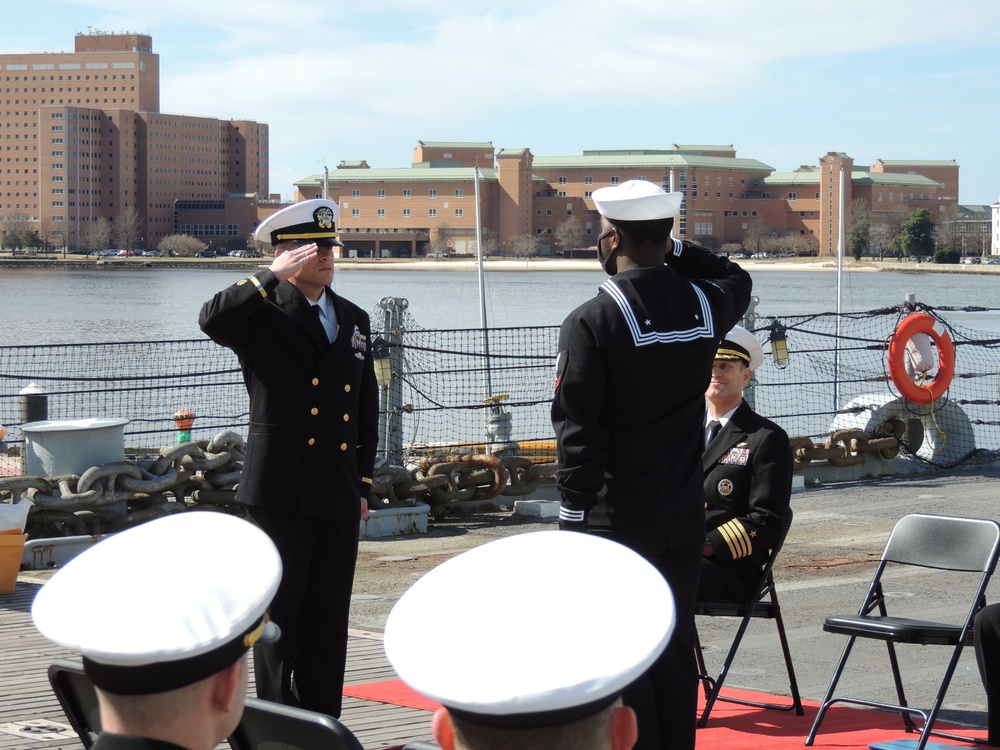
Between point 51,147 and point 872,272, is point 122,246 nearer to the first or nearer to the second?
point 51,147

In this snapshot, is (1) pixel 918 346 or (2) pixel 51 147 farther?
(2) pixel 51 147

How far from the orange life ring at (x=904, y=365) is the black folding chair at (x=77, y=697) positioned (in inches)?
453

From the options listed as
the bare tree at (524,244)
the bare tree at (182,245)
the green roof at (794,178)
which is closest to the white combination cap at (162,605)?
the bare tree at (524,244)

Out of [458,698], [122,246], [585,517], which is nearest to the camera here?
[458,698]

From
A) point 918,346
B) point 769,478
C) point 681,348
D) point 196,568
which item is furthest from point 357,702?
point 918,346

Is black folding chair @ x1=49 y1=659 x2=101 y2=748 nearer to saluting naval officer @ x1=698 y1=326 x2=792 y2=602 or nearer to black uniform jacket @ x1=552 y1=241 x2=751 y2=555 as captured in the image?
black uniform jacket @ x1=552 y1=241 x2=751 y2=555

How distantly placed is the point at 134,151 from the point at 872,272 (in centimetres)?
9576

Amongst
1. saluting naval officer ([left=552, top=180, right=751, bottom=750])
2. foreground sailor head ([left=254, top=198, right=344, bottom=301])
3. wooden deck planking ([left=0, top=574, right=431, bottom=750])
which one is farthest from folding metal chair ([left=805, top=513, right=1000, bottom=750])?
foreground sailor head ([left=254, top=198, right=344, bottom=301])

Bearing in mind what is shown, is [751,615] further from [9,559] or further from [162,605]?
[9,559]

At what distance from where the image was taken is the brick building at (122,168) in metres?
165

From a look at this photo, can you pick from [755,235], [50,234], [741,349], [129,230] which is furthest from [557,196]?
[741,349]

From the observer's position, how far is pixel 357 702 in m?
5.30

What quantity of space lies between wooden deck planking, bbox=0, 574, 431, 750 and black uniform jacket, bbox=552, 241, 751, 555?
4.83 feet

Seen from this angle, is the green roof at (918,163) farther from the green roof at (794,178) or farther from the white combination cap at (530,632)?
the white combination cap at (530,632)
